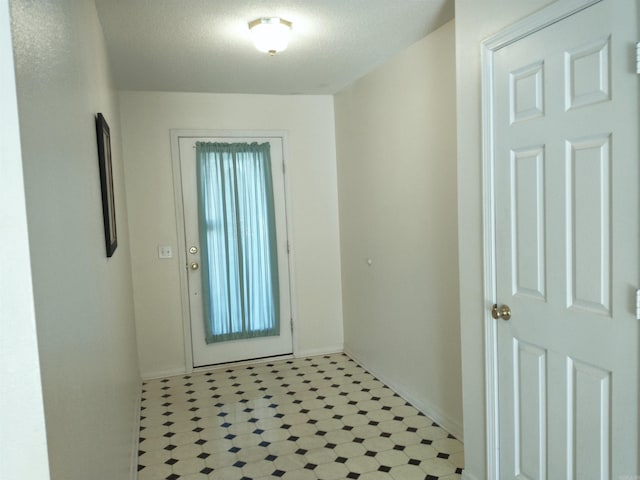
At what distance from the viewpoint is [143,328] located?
457cm

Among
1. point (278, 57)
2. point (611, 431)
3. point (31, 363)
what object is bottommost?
point (611, 431)

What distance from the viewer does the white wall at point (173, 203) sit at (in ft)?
14.8

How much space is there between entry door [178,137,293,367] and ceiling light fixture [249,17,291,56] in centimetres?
186

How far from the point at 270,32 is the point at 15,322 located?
2.50m

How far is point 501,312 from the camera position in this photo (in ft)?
7.50

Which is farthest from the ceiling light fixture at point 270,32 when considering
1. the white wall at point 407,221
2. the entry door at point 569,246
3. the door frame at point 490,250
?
the entry door at point 569,246

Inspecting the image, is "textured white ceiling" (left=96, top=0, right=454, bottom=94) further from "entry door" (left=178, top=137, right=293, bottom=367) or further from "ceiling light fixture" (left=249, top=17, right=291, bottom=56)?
"entry door" (left=178, top=137, right=293, bottom=367)

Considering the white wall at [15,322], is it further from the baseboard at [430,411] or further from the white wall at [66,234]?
the baseboard at [430,411]

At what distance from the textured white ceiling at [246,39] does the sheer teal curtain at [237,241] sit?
712mm

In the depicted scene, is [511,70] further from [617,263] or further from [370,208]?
[370,208]

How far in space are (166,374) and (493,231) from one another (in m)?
3.55

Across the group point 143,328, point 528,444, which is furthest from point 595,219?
point 143,328

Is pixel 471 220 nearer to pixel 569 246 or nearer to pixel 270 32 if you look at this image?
pixel 569 246

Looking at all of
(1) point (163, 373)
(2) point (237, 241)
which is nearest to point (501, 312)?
(2) point (237, 241)
